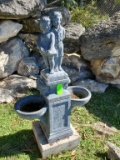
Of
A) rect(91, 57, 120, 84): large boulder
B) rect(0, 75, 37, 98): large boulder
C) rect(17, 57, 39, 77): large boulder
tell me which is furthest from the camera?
rect(17, 57, 39, 77): large boulder

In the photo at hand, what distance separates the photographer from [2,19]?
4.44 m

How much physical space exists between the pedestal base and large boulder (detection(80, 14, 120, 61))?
1.83 meters

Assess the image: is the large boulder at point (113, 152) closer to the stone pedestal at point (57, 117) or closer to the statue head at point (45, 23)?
the stone pedestal at point (57, 117)

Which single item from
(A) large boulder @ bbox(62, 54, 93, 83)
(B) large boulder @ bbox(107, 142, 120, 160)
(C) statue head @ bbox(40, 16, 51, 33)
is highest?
(C) statue head @ bbox(40, 16, 51, 33)

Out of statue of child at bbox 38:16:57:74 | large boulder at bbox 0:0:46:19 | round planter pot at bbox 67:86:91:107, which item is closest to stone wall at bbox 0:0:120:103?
large boulder at bbox 0:0:46:19

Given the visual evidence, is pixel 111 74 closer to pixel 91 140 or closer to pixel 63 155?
pixel 91 140

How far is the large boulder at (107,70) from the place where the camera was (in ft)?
14.8

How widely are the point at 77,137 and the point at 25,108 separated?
0.85 meters

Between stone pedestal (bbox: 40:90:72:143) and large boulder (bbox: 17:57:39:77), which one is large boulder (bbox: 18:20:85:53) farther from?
stone pedestal (bbox: 40:90:72:143)

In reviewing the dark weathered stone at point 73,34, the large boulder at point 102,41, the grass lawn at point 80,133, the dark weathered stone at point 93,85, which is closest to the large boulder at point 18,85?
the grass lawn at point 80,133

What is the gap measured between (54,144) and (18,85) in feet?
5.51

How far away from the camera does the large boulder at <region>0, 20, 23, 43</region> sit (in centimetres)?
437

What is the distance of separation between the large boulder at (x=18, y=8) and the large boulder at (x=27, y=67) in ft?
2.91

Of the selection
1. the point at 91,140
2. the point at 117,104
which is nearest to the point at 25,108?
the point at 91,140
